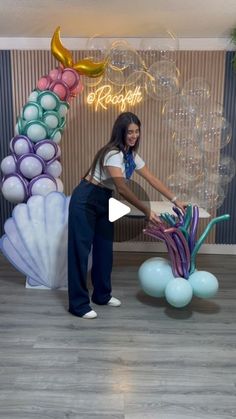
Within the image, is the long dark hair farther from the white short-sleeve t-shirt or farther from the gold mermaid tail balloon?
the gold mermaid tail balloon

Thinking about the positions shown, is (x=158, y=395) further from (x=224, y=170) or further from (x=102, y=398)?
(x=224, y=170)

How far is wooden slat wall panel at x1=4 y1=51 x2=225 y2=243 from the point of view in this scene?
4.14 meters

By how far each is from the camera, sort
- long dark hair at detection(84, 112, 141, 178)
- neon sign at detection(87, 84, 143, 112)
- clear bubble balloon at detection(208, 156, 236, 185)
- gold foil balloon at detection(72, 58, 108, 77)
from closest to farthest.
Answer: long dark hair at detection(84, 112, 141, 178)
gold foil balloon at detection(72, 58, 108, 77)
clear bubble balloon at detection(208, 156, 236, 185)
neon sign at detection(87, 84, 143, 112)

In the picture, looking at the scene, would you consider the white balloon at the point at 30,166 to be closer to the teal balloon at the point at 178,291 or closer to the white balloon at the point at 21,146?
the white balloon at the point at 21,146

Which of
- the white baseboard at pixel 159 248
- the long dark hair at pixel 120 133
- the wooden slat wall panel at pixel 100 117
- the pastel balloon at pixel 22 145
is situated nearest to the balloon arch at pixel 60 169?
the pastel balloon at pixel 22 145

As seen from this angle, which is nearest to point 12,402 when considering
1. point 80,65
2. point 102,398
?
point 102,398

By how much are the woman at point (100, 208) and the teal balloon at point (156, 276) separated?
26cm

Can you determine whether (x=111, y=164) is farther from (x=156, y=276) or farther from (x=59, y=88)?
(x=59, y=88)

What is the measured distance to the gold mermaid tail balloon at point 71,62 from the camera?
3.29 m

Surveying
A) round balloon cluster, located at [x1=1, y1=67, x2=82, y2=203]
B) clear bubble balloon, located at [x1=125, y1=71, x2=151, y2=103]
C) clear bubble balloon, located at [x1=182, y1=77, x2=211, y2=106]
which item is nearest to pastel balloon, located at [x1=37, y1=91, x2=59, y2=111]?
round balloon cluster, located at [x1=1, y1=67, x2=82, y2=203]

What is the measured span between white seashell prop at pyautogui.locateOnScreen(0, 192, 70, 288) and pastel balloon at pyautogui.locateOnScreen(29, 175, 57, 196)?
52 millimetres

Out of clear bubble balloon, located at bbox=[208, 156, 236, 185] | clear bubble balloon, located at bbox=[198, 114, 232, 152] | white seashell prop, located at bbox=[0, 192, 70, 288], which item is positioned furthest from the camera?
clear bubble balloon, located at bbox=[208, 156, 236, 185]

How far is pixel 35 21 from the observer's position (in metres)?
3.61

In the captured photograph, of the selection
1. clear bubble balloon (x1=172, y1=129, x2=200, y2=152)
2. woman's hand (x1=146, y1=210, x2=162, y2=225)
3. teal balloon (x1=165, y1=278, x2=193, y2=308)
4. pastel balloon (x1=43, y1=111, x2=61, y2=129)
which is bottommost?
teal balloon (x1=165, y1=278, x2=193, y2=308)
